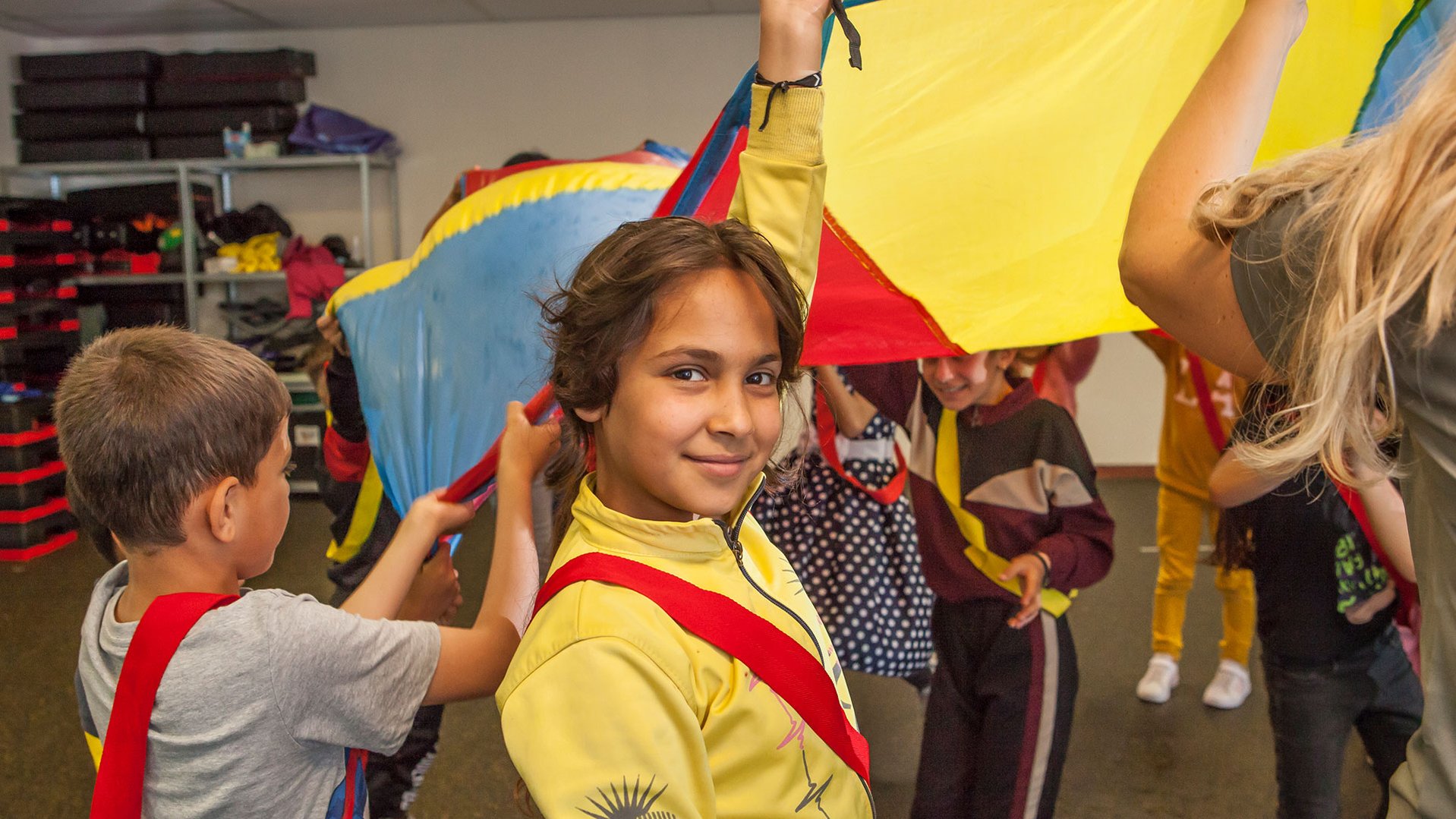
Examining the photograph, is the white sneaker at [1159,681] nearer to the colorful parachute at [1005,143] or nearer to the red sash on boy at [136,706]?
the colorful parachute at [1005,143]

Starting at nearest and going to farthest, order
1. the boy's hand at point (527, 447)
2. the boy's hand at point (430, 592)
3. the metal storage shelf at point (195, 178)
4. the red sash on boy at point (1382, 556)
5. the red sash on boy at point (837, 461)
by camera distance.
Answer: the boy's hand at point (527, 447) → the boy's hand at point (430, 592) → the red sash on boy at point (1382, 556) → the red sash on boy at point (837, 461) → the metal storage shelf at point (195, 178)

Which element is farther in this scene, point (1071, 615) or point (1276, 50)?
point (1071, 615)

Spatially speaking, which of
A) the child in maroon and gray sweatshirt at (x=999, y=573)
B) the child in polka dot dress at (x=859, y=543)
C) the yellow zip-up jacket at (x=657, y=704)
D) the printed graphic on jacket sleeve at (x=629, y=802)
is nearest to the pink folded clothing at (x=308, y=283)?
the child in polka dot dress at (x=859, y=543)

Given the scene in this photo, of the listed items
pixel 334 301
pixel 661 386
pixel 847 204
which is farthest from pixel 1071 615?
pixel 661 386

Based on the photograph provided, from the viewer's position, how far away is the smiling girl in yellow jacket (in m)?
0.72

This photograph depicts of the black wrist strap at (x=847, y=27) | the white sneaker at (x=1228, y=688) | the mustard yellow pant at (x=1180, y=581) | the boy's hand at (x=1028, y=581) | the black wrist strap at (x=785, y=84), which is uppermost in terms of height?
the black wrist strap at (x=847, y=27)

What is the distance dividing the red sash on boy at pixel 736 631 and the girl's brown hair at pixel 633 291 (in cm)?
16

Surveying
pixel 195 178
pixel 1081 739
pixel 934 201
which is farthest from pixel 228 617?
pixel 195 178

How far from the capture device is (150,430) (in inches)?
38.5

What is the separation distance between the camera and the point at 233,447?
1023 mm

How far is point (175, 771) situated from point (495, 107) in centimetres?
512

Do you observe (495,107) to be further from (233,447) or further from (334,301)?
(233,447)

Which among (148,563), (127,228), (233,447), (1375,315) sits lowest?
(127,228)

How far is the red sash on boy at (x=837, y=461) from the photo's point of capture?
2.01m
